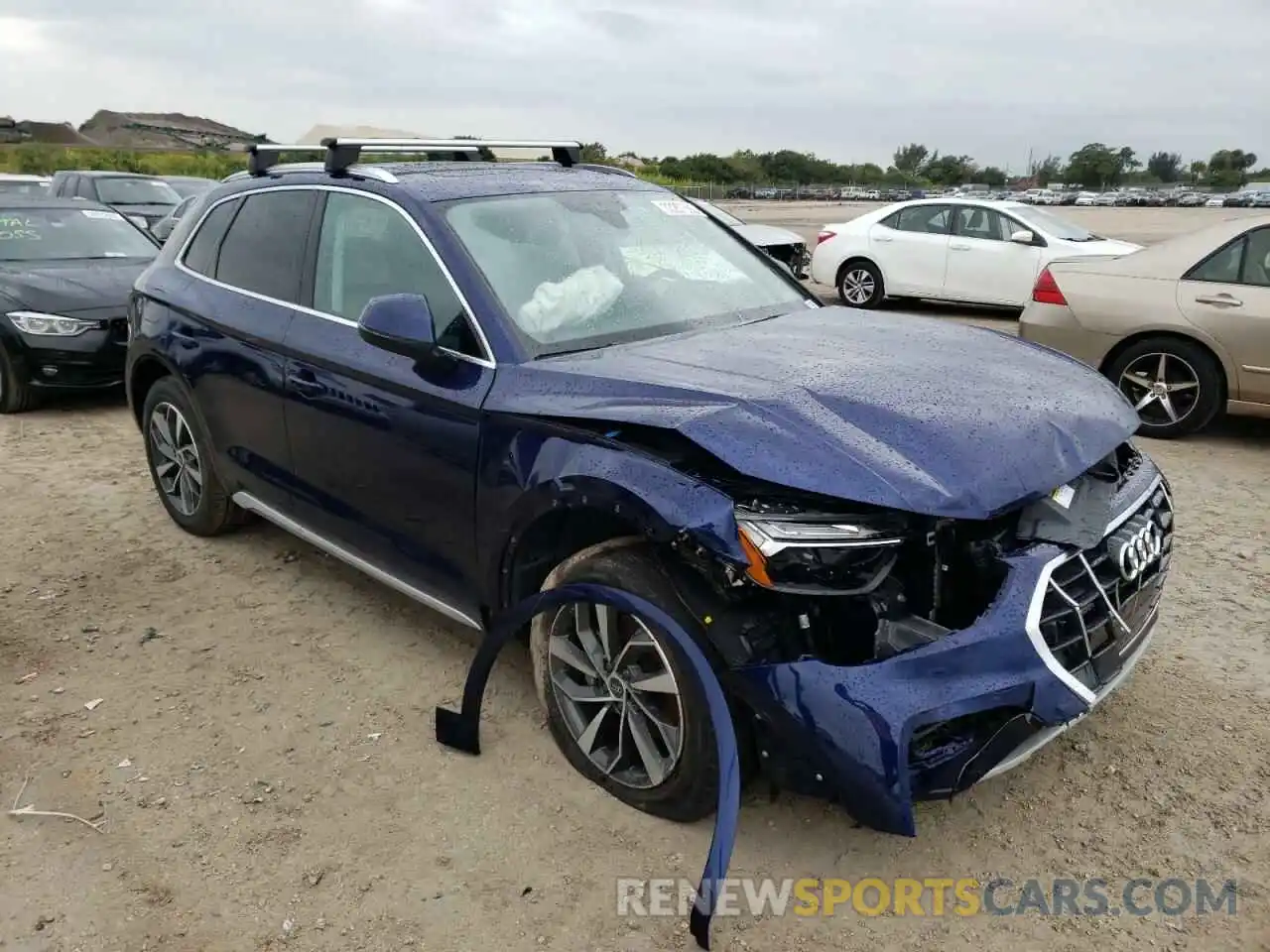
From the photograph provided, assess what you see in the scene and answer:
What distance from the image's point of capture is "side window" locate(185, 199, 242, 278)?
449 cm

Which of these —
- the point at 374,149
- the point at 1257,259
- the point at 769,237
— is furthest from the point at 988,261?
the point at 374,149

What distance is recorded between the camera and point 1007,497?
96.0 inches

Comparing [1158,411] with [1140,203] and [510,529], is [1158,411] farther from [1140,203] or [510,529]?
[1140,203]

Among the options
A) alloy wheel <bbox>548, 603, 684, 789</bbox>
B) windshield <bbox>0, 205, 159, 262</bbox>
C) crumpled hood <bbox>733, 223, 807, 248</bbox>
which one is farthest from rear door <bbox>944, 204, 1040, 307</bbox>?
alloy wheel <bbox>548, 603, 684, 789</bbox>

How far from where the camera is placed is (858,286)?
12.5m

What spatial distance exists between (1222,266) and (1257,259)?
19 centimetres

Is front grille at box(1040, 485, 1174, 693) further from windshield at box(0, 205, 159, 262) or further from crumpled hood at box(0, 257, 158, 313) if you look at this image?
windshield at box(0, 205, 159, 262)

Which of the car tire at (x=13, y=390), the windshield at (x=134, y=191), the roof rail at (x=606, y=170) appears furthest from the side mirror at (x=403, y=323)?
the windshield at (x=134, y=191)

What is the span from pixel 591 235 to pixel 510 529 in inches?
48.3

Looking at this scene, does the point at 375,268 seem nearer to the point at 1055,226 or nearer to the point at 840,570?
the point at 840,570

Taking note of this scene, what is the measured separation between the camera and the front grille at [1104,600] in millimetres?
2459

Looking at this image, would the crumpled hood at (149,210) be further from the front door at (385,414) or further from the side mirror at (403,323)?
→ the side mirror at (403,323)

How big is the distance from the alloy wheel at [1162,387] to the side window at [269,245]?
500 cm

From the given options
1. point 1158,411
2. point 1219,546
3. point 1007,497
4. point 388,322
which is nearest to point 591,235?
point 388,322
